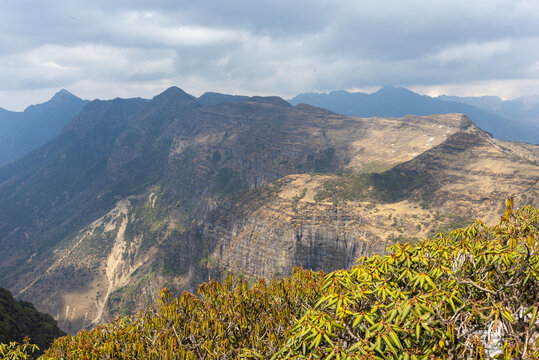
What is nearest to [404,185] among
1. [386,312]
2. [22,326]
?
[386,312]

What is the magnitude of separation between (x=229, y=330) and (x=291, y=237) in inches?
5247

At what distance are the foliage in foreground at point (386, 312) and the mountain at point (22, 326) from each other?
58433mm

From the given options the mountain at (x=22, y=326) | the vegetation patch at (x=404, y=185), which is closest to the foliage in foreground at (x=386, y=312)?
the mountain at (x=22, y=326)

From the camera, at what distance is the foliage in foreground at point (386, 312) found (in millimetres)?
8102

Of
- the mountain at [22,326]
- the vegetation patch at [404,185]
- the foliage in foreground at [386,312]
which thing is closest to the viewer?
the foliage in foreground at [386,312]

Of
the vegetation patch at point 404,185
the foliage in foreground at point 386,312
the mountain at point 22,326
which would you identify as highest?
the foliage in foreground at point 386,312

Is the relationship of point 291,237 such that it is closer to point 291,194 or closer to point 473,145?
point 291,194

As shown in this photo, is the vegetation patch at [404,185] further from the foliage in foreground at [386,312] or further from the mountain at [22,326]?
the foliage in foreground at [386,312]

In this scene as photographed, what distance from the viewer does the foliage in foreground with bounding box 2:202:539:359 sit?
8102 millimetres

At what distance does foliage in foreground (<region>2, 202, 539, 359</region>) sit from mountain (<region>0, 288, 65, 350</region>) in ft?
192

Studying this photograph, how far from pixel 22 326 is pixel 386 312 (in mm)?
91487

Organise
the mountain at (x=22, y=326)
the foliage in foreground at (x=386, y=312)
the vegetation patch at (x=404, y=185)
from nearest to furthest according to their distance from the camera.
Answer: the foliage in foreground at (x=386, y=312)
the mountain at (x=22, y=326)
the vegetation patch at (x=404, y=185)

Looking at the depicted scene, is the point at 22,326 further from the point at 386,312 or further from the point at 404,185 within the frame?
the point at 404,185

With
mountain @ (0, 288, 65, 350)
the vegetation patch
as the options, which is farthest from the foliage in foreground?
the vegetation patch
